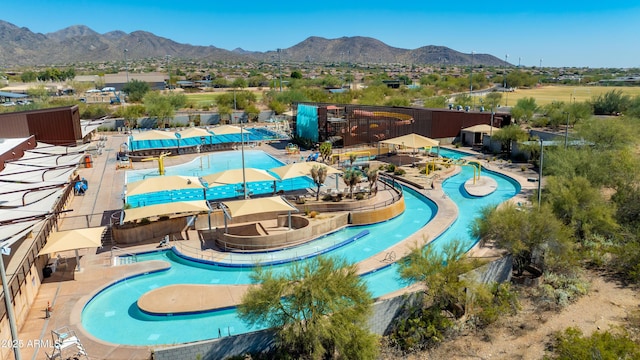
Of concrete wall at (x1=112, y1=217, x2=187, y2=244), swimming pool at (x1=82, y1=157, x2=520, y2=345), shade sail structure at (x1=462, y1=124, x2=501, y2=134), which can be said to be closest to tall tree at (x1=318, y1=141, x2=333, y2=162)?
swimming pool at (x1=82, y1=157, x2=520, y2=345)

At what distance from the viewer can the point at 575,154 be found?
83.4ft

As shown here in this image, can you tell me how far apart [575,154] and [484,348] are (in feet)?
53.1

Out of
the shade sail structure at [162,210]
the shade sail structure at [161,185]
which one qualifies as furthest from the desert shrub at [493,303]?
the shade sail structure at [161,185]

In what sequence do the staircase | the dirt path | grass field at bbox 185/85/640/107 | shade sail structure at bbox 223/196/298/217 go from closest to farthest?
1. the dirt path
2. the staircase
3. shade sail structure at bbox 223/196/298/217
4. grass field at bbox 185/85/640/107

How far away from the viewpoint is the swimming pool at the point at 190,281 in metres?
14.8

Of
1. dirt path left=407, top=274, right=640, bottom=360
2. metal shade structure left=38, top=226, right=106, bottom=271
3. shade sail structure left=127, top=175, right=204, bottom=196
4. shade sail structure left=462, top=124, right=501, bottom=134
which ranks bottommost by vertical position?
dirt path left=407, top=274, right=640, bottom=360

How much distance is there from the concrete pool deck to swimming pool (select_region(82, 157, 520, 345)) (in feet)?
1.38

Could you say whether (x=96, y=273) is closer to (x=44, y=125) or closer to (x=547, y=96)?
(x=44, y=125)

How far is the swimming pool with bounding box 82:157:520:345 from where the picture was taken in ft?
48.7

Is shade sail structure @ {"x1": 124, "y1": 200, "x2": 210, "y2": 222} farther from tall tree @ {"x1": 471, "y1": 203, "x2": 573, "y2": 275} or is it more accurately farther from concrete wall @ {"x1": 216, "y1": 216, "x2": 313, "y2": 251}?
tall tree @ {"x1": 471, "y1": 203, "x2": 573, "y2": 275}

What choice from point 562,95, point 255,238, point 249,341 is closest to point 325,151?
point 255,238

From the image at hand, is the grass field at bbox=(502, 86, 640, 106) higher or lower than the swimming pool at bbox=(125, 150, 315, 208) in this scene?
higher

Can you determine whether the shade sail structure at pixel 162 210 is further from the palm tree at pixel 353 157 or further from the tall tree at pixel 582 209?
the tall tree at pixel 582 209

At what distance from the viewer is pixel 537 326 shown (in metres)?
14.9
